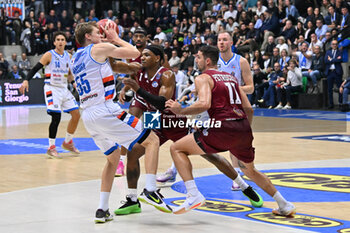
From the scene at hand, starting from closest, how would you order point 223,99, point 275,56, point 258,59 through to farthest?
point 223,99
point 275,56
point 258,59

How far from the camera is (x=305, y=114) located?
62.2ft

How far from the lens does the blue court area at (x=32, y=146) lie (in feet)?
38.7

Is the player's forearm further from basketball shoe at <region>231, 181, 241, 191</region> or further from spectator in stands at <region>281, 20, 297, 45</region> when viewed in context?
spectator in stands at <region>281, 20, 297, 45</region>

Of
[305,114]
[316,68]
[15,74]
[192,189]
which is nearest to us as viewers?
[192,189]

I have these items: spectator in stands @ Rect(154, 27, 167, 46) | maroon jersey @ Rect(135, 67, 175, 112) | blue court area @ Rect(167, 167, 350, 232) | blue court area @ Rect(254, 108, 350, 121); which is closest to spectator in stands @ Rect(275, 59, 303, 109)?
blue court area @ Rect(254, 108, 350, 121)

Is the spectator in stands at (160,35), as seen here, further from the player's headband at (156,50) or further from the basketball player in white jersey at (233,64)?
the player's headband at (156,50)

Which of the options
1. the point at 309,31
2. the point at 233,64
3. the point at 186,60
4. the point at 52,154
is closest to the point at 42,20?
the point at 186,60

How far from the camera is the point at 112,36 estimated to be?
6520mm

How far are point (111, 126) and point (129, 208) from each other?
915 mm

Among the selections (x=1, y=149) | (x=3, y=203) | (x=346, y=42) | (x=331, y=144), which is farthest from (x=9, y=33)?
(x=3, y=203)

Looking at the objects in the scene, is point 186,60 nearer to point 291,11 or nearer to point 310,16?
point 291,11

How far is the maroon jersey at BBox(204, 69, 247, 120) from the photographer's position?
6.46 m

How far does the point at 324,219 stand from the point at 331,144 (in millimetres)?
6159

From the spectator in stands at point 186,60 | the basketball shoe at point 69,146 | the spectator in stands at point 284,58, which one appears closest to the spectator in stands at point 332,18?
the spectator in stands at point 284,58
